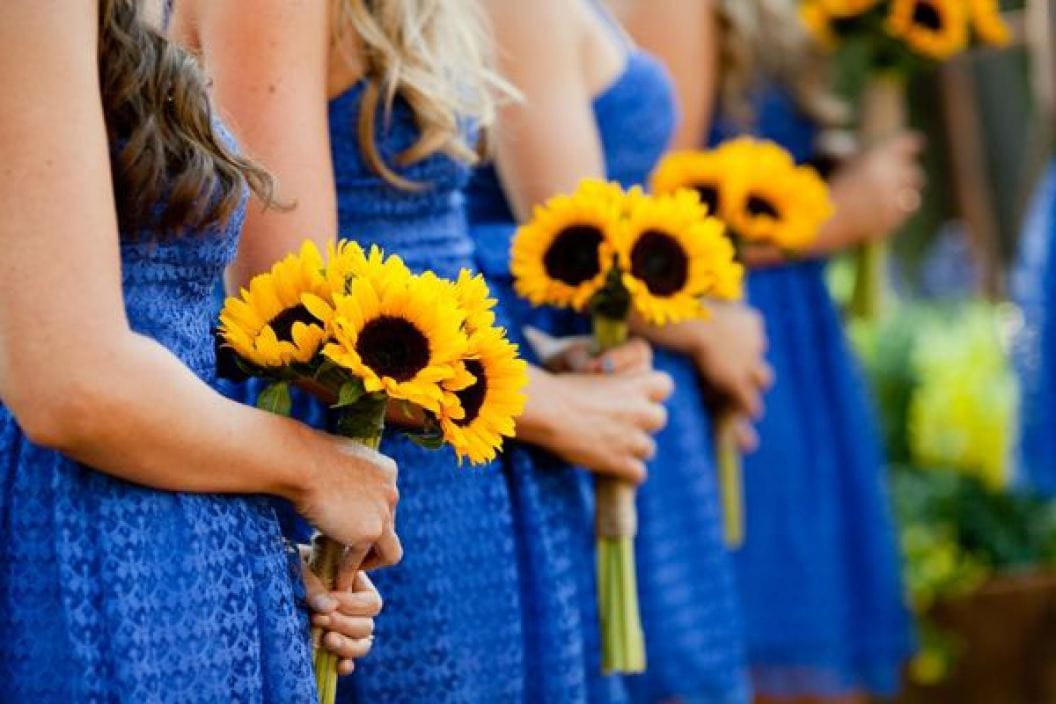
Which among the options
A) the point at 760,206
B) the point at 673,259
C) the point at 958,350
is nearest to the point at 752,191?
the point at 760,206

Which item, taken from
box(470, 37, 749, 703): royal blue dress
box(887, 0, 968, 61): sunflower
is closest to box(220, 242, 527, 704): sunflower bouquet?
box(470, 37, 749, 703): royal blue dress

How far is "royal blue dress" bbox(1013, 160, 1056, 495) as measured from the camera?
170 inches

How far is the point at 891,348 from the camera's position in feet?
17.9

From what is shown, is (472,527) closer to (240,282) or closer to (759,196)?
(240,282)

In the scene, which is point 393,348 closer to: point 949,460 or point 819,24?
point 819,24

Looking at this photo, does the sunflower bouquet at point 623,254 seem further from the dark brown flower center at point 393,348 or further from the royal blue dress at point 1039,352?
the royal blue dress at point 1039,352

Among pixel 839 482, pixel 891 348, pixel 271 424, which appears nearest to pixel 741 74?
pixel 839 482

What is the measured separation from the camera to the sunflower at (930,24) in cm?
383

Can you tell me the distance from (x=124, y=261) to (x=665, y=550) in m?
1.30

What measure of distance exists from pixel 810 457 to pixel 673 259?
1.68 meters

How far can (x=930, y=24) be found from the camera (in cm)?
388

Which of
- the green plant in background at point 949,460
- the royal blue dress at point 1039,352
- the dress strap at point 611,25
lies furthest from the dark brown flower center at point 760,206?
the green plant in background at point 949,460

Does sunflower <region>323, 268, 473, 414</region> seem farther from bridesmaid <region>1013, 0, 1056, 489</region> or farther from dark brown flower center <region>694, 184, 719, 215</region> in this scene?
bridesmaid <region>1013, 0, 1056, 489</region>

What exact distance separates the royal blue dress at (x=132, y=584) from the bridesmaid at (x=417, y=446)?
454 mm
